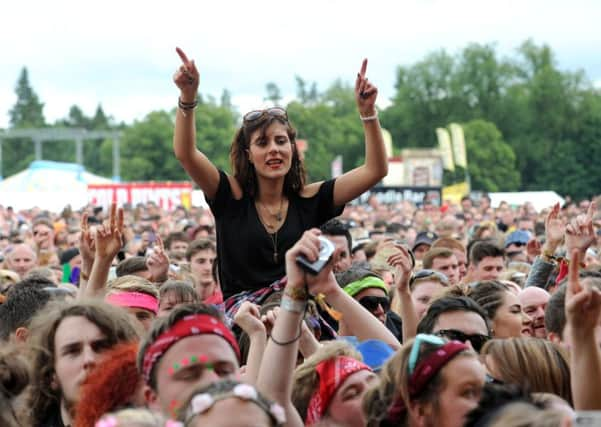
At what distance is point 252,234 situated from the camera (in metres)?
5.96

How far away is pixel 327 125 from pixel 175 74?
106149 millimetres

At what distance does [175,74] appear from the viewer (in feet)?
19.1

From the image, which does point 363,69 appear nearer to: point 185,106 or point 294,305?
point 185,106

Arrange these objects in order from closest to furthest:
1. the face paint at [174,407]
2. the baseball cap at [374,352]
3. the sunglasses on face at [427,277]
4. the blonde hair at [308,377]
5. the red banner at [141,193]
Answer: the face paint at [174,407] → the blonde hair at [308,377] → the baseball cap at [374,352] → the sunglasses on face at [427,277] → the red banner at [141,193]

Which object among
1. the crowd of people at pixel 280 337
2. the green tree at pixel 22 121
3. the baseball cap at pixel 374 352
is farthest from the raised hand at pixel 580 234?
the green tree at pixel 22 121

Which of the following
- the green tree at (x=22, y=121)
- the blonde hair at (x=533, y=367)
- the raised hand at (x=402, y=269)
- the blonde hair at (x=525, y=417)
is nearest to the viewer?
the blonde hair at (x=525, y=417)

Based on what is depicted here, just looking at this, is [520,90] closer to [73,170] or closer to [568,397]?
[73,170]

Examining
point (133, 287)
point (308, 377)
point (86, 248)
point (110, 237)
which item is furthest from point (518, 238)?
point (308, 377)

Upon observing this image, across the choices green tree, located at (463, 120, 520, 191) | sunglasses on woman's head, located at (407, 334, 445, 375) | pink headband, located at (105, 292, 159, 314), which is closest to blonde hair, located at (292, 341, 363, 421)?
sunglasses on woman's head, located at (407, 334, 445, 375)

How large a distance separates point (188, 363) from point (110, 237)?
2262 millimetres

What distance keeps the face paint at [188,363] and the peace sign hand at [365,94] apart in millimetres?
1940

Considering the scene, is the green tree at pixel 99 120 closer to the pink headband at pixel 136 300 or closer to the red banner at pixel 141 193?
the red banner at pixel 141 193

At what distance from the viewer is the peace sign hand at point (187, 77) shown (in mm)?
5770

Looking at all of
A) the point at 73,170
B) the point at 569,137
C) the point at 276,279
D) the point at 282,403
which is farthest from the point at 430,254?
the point at 569,137
